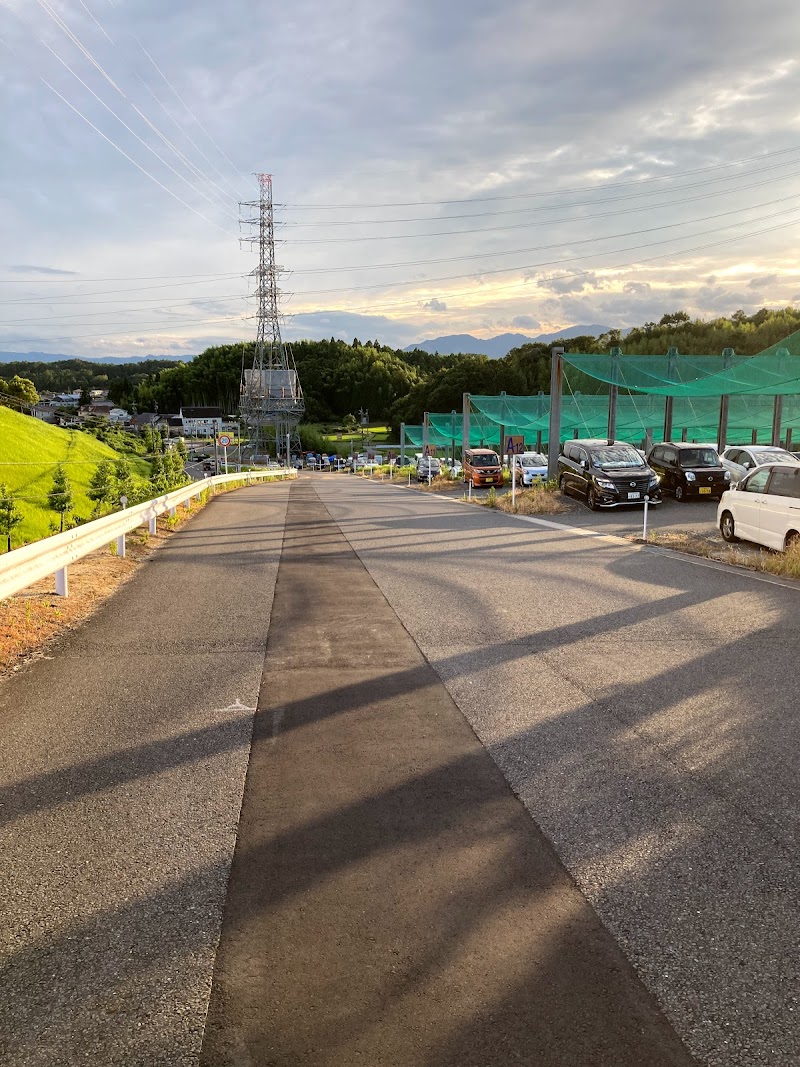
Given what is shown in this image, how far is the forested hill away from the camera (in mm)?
89875

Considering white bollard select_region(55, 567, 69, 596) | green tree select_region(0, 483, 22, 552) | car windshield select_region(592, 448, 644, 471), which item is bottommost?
green tree select_region(0, 483, 22, 552)

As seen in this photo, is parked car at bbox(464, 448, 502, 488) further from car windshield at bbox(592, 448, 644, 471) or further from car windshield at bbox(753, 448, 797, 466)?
car windshield at bbox(753, 448, 797, 466)

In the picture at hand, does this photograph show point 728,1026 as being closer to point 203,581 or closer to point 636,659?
point 636,659

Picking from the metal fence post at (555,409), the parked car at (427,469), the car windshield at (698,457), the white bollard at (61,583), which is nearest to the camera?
the white bollard at (61,583)

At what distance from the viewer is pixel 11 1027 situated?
102 inches

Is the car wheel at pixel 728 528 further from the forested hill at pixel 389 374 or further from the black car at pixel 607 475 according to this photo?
the forested hill at pixel 389 374

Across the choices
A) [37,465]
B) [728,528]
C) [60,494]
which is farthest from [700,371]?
[37,465]

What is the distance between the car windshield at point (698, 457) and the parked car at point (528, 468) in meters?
11.8

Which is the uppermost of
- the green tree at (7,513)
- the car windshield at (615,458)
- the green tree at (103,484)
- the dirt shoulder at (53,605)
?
the car windshield at (615,458)

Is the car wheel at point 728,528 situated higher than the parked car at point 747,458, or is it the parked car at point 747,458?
the parked car at point 747,458

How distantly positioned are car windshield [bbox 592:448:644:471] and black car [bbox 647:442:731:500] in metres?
1.23

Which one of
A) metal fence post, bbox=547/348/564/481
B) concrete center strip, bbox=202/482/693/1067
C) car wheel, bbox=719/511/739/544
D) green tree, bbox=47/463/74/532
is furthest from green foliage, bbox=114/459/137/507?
concrete center strip, bbox=202/482/693/1067

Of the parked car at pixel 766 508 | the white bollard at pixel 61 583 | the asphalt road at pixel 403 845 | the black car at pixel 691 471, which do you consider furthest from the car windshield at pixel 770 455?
the white bollard at pixel 61 583

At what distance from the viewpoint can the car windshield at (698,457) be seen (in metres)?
24.4
